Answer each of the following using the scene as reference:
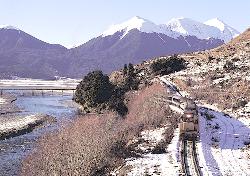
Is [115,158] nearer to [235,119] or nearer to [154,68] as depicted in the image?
[235,119]

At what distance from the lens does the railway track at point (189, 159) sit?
127 feet

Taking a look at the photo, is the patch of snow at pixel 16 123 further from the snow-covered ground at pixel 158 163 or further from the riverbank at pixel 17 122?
the snow-covered ground at pixel 158 163

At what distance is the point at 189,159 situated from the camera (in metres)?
43.1

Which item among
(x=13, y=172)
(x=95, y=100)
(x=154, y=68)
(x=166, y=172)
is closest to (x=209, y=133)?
(x=166, y=172)

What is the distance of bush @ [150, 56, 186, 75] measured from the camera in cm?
13050

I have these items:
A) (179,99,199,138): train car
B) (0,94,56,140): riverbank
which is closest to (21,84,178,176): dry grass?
(179,99,199,138): train car

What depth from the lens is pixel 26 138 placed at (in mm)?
80125

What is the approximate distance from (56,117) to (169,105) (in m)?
43.9

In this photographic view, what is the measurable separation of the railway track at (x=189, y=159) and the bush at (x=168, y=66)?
81115 millimetres

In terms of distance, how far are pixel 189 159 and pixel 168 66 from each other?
8968 cm

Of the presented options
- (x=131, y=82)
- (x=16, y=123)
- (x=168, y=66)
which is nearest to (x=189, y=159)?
(x=16, y=123)

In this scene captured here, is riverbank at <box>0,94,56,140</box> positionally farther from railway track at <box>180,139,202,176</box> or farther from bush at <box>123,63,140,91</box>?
railway track at <box>180,139,202,176</box>

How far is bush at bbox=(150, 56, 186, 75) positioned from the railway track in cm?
8111

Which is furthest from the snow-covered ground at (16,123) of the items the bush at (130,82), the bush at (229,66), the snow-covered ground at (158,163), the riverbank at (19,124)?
the snow-covered ground at (158,163)
